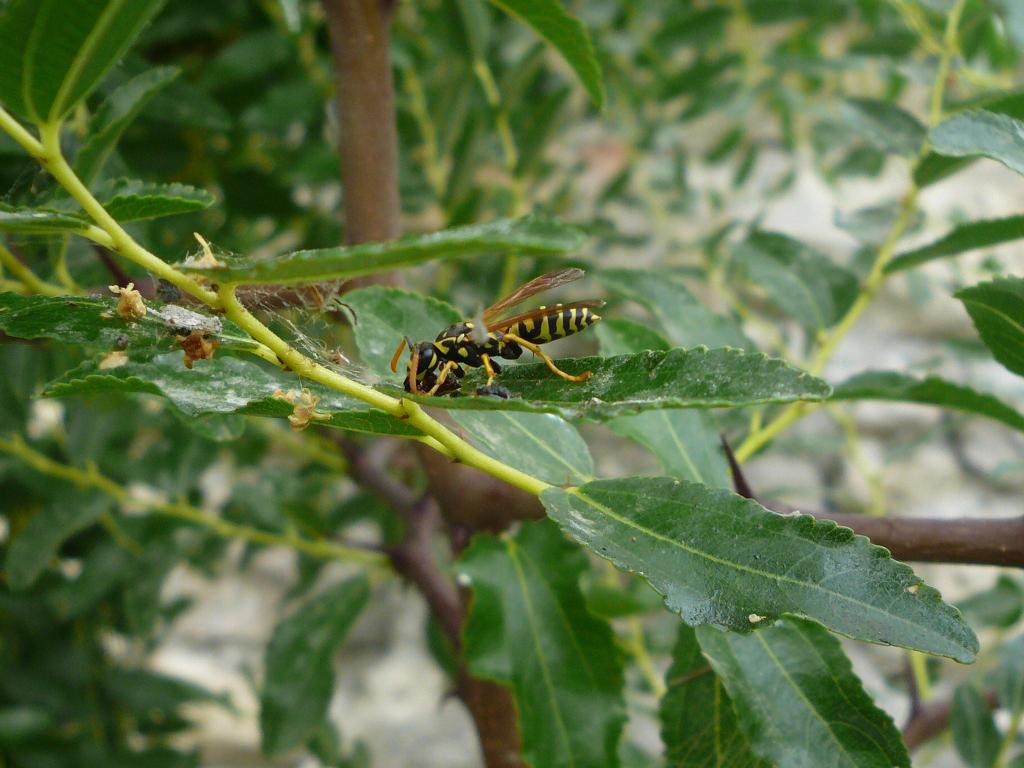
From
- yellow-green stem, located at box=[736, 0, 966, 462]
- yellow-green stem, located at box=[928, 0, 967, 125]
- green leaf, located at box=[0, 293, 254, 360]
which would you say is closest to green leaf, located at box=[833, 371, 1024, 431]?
yellow-green stem, located at box=[736, 0, 966, 462]

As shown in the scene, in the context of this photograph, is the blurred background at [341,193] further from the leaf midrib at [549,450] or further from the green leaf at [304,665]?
the leaf midrib at [549,450]

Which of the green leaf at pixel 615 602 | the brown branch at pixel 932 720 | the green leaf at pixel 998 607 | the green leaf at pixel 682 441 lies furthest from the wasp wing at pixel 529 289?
the green leaf at pixel 998 607

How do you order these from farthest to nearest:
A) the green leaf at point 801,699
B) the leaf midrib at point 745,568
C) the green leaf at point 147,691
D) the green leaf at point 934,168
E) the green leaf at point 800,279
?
1. the green leaf at point 147,691
2. the green leaf at point 800,279
3. the green leaf at point 934,168
4. the green leaf at point 801,699
5. the leaf midrib at point 745,568

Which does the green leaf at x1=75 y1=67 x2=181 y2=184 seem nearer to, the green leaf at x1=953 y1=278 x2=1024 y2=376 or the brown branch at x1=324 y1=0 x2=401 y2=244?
the brown branch at x1=324 y1=0 x2=401 y2=244

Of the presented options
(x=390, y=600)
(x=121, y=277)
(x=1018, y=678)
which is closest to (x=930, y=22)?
(x=1018, y=678)

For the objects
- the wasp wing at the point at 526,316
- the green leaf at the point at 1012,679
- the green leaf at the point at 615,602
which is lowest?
the green leaf at the point at 1012,679

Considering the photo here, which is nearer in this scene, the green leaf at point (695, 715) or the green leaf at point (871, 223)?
the green leaf at point (695, 715)

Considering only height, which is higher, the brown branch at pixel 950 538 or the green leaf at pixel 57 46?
the green leaf at pixel 57 46

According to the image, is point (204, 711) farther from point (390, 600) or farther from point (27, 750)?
point (27, 750)
